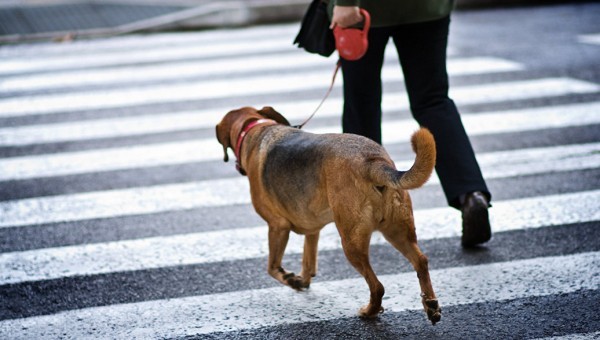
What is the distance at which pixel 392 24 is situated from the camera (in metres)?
4.10

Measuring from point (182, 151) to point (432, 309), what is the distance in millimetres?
3445

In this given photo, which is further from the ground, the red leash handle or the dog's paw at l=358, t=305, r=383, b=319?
the red leash handle

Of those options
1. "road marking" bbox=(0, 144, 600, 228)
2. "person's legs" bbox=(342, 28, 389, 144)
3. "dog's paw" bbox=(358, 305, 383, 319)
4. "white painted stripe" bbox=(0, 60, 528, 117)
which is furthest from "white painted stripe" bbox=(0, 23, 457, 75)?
"dog's paw" bbox=(358, 305, 383, 319)

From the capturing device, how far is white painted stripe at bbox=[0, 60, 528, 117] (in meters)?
7.70

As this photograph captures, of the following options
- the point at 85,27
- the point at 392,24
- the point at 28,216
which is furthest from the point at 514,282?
the point at 85,27

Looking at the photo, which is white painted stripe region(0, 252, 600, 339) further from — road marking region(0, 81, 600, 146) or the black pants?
road marking region(0, 81, 600, 146)

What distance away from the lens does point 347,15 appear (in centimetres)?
386

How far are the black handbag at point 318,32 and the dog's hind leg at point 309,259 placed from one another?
1.08 metres

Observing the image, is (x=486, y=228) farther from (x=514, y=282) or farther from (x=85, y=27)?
(x=85, y=27)

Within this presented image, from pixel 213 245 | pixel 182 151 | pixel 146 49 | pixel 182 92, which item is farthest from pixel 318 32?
pixel 146 49

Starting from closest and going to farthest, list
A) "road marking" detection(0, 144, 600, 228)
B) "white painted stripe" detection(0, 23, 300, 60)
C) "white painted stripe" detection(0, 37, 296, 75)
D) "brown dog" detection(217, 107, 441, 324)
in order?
"brown dog" detection(217, 107, 441, 324) < "road marking" detection(0, 144, 600, 228) < "white painted stripe" detection(0, 37, 296, 75) < "white painted stripe" detection(0, 23, 300, 60)

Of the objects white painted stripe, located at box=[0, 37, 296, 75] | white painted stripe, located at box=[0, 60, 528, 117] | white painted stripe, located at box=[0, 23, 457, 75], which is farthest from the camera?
white painted stripe, located at box=[0, 23, 457, 75]

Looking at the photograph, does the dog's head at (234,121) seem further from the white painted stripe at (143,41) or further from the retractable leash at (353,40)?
the white painted stripe at (143,41)

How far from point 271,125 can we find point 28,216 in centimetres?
195
